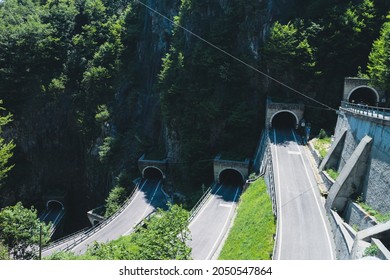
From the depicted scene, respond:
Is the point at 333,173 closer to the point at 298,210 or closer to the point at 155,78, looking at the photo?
the point at 298,210

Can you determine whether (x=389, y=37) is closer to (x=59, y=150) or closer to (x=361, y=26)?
(x=361, y=26)

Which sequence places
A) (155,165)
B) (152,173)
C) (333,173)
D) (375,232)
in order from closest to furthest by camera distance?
(375,232)
(333,173)
(155,165)
(152,173)

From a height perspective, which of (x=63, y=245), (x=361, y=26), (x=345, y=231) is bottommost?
(x=63, y=245)

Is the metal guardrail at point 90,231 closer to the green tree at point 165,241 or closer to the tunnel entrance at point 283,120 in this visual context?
the green tree at point 165,241

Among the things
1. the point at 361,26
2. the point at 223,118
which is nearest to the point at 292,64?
the point at 361,26

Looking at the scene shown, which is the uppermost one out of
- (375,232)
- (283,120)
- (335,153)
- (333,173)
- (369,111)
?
(369,111)

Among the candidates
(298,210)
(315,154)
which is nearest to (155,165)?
(315,154)

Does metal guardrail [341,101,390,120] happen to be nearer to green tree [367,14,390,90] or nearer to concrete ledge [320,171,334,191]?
green tree [367,14,390,90]
